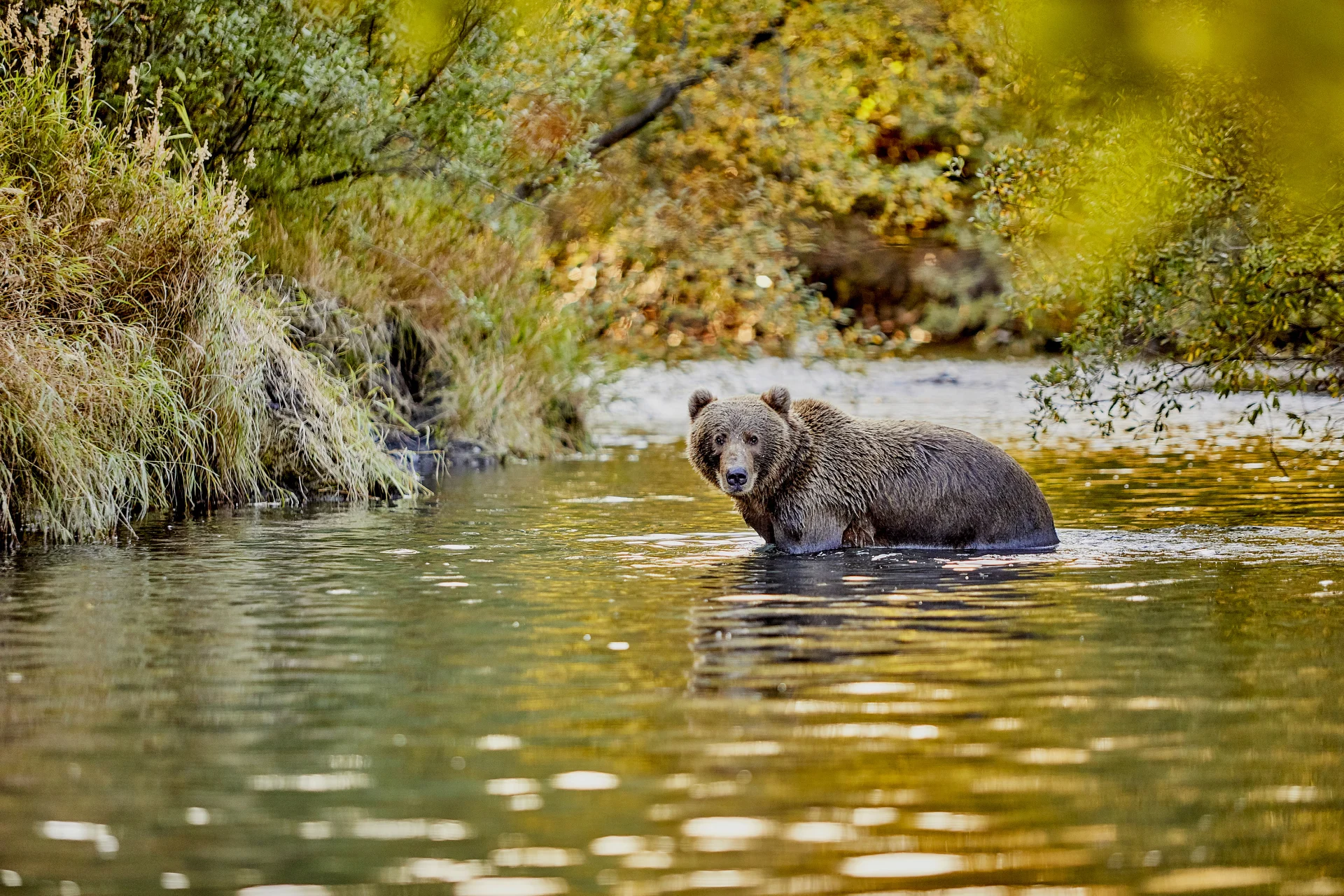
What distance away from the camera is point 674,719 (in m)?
6.60

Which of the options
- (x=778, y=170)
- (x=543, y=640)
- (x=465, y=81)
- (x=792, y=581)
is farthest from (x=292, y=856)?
(x=778, y=170)

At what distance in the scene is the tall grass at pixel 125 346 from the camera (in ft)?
39.9

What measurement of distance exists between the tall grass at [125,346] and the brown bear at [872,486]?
4204 millimetres

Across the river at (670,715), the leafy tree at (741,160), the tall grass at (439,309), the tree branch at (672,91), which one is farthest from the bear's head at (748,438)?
the tree branch at (672,91)

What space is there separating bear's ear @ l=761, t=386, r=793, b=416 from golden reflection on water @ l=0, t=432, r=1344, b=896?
0.91 meters

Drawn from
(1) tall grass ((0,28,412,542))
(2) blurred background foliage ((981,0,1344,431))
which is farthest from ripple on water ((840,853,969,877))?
(1) tall grass ((0,28,412,542))

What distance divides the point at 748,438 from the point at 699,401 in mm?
546

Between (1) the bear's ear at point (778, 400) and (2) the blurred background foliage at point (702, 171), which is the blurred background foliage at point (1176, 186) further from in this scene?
(1) the bear's ear at point (778, 400)

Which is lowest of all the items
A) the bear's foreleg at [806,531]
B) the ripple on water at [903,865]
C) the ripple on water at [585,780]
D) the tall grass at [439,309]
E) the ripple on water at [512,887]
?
the ripple on water at [903,865]

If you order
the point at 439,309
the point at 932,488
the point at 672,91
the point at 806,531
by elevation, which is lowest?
the point at 806,531

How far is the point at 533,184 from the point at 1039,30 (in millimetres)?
10160

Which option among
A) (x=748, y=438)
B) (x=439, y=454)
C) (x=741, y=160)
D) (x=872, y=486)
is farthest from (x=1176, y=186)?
(x=741, y=160)

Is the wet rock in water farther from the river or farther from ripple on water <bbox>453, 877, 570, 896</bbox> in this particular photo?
ripple on water <bbox>453, 877, 570, 896</bbox>

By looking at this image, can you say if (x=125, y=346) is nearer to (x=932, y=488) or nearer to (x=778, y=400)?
(x=778, y=400)
